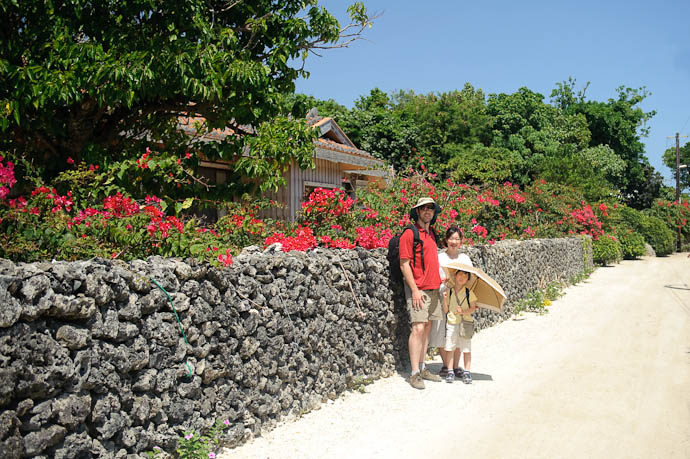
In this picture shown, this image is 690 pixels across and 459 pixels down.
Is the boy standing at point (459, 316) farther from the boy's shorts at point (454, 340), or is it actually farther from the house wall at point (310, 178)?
the house wall at point (310, 178)

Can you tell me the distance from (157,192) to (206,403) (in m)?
3.05

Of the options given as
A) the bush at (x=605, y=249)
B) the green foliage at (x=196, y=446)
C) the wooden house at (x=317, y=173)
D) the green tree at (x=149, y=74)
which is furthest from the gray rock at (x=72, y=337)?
the bush at (x=605, y=249)

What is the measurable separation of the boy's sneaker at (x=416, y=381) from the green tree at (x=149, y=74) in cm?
274

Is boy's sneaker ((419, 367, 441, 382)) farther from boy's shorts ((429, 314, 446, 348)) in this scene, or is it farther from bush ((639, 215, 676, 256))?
bush ((639, 215, 676, 256))

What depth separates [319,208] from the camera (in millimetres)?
7102

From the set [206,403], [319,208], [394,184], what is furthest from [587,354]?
[206,403]

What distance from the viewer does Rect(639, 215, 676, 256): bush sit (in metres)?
30.5

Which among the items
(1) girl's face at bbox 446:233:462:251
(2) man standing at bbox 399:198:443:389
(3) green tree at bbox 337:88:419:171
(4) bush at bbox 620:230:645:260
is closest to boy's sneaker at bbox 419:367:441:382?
(2) man standing at bbox 399:198:443:389

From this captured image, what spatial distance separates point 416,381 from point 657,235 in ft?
98.9

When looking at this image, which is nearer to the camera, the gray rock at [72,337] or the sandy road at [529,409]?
the gray rock at [72,337]

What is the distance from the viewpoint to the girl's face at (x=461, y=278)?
246 inches

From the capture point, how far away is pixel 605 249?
22781 millimetres

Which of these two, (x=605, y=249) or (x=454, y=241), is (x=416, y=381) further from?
(x=605, y=249)

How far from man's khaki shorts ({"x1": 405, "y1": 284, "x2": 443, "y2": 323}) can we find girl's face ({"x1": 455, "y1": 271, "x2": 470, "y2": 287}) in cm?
30
